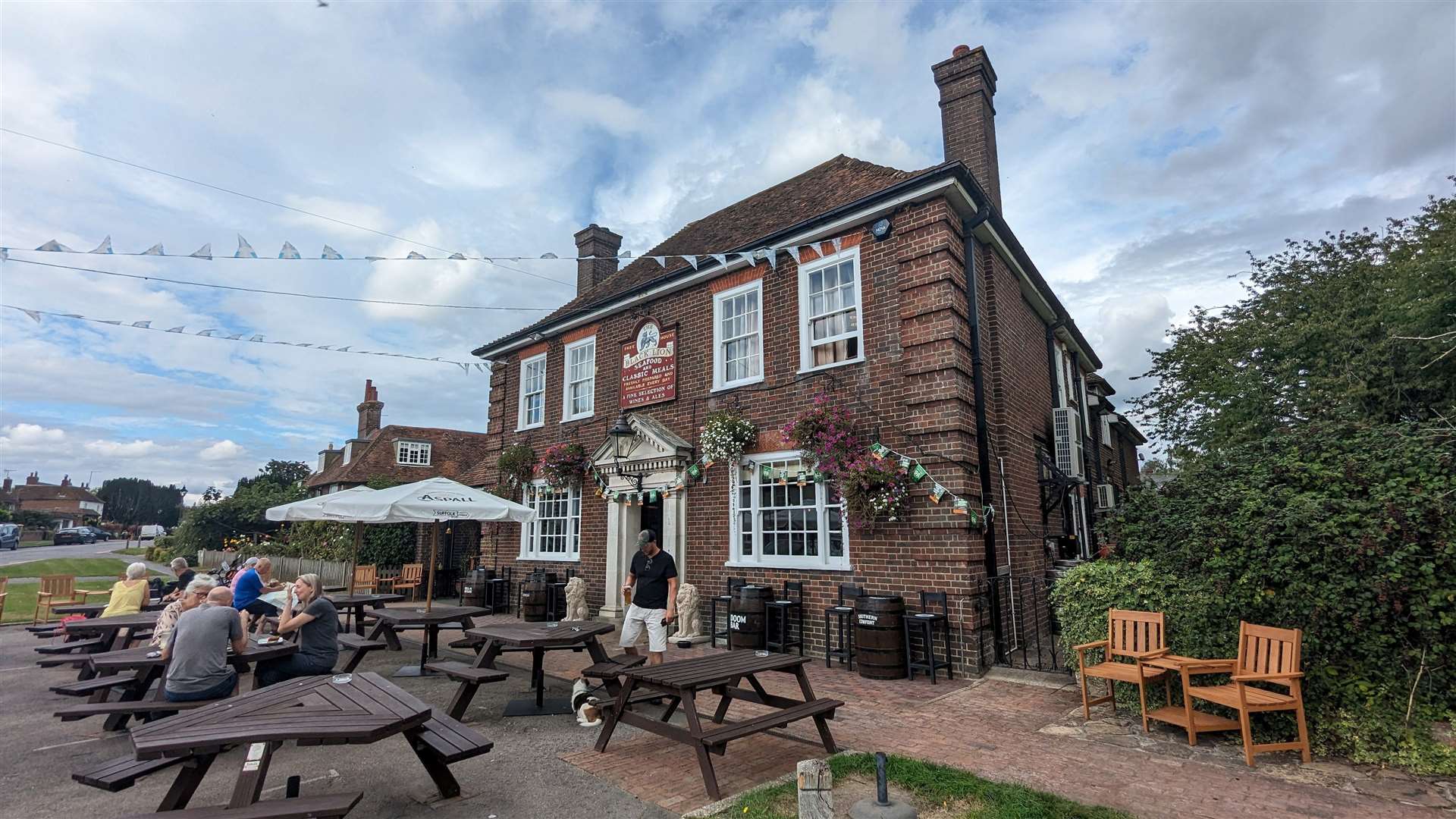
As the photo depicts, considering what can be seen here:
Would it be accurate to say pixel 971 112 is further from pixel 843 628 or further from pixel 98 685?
pixel 98 685

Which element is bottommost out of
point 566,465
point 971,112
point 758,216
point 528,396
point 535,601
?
point 535,601

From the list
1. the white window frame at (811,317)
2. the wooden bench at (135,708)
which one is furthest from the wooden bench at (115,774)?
the white window frame at (811,317)

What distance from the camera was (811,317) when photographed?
10.2 metres

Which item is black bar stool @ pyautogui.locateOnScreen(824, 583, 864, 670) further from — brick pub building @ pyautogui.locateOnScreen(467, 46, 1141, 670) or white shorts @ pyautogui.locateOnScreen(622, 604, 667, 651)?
white shorts @ pyautogui.locateOnScreen(622, 604, 667, 651)

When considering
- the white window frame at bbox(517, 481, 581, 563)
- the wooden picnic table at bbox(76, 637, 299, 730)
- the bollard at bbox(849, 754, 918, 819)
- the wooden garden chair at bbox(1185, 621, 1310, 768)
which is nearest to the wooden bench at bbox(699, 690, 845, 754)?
the bollard at bbox(849, 754, 918, 819)

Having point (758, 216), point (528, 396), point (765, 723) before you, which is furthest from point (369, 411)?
point (765, 723)

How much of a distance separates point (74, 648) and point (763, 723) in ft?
27.8

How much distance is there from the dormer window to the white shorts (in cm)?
2235

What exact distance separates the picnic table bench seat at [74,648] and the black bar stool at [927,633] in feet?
31.5

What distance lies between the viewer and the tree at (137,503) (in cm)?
10775

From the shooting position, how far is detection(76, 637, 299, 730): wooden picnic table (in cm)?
587

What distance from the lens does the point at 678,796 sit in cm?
Answer: 444

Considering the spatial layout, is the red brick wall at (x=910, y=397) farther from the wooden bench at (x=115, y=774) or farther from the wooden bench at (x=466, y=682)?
the wooden bench at (x=115, y=774)

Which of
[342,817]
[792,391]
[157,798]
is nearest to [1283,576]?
[792,391]
